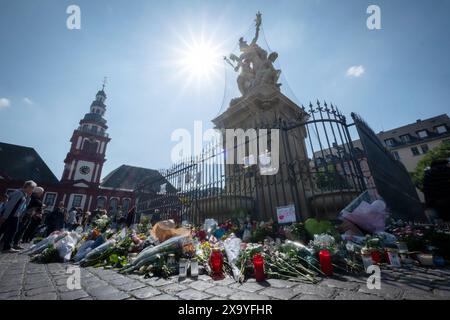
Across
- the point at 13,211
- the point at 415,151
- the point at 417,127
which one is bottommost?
the point at 13,211

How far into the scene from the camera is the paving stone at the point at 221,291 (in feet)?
6.30

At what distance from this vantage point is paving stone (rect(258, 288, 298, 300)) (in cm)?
180

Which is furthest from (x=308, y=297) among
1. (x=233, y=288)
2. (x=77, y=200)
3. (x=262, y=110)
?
(x=77, y=200)

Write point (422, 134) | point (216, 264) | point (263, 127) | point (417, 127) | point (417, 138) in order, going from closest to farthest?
1. point (216, 264)
2. point (263, 127)
3. point (422, 134)
4. point (417, 138)
5. point (417, 127)

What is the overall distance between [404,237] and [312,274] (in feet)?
7.35

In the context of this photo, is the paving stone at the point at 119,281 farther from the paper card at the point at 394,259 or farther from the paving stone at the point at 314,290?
the paper card at the point at 394,259

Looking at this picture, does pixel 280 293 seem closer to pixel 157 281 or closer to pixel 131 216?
pixel 157 281

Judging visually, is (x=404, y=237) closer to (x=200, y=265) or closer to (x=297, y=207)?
(x=297, y=207)

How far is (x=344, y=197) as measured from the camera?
4891mm

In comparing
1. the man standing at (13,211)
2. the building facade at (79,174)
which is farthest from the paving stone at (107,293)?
the building facade at (79,174)

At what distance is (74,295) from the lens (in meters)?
1.97

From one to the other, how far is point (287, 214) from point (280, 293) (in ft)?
9.87

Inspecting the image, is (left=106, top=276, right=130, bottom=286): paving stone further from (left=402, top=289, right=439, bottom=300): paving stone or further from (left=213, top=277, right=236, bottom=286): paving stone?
(left=402, top=289, right=439, bottom=300): paving stone
